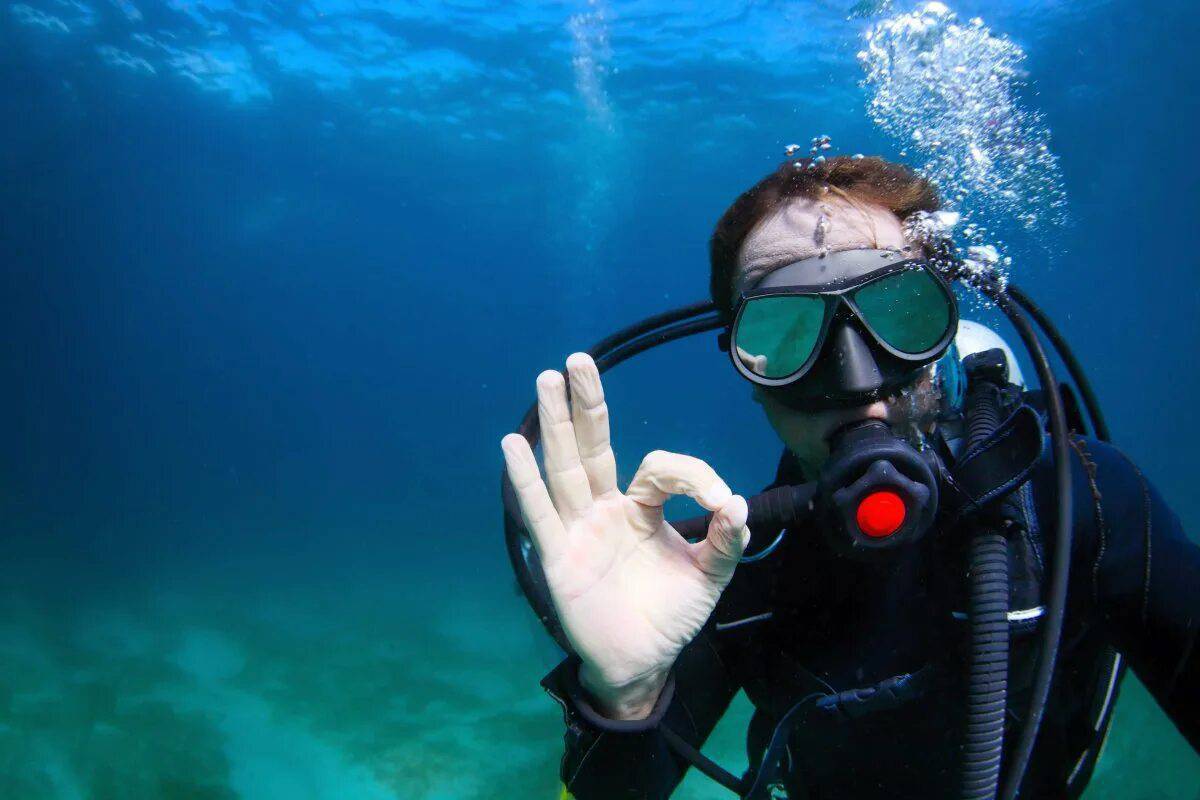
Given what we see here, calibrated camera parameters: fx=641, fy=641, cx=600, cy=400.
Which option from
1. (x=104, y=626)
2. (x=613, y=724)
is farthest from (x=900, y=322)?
(x=104, y=626)

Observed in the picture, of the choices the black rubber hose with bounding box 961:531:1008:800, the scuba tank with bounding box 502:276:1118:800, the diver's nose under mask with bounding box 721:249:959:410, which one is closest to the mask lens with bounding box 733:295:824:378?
the diver's nose under mask with bounding box 721:249:959:410

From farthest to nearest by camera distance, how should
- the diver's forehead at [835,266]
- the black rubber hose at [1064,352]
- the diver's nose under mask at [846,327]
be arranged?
the black rubber hose at [1064,352]
the diver's forehead at [835,266]
the diver's nose under mask at [846,327]

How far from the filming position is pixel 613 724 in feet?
5.80

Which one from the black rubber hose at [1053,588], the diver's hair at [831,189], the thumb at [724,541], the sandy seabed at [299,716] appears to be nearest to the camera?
the black rubber hose at [1053,588]

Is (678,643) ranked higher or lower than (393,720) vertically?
lower

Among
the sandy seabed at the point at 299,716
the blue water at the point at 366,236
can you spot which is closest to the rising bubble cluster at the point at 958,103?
the blue water at the point at 366,236

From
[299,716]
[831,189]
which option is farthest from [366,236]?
[831,189]

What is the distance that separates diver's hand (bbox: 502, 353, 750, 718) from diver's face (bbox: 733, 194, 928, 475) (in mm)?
659

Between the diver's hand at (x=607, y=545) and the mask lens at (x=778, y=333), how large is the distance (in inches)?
26.6

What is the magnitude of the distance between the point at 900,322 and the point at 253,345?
83.9 meters

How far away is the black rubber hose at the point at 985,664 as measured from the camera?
157 cm

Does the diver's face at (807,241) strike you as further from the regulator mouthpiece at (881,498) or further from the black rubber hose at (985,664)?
the black rubber hose at (985,664)

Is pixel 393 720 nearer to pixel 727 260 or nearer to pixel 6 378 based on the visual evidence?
pixel 727 260

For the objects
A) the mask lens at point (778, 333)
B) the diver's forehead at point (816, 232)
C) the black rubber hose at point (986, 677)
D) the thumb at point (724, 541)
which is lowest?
the black rubber hose at point (986, 677)
